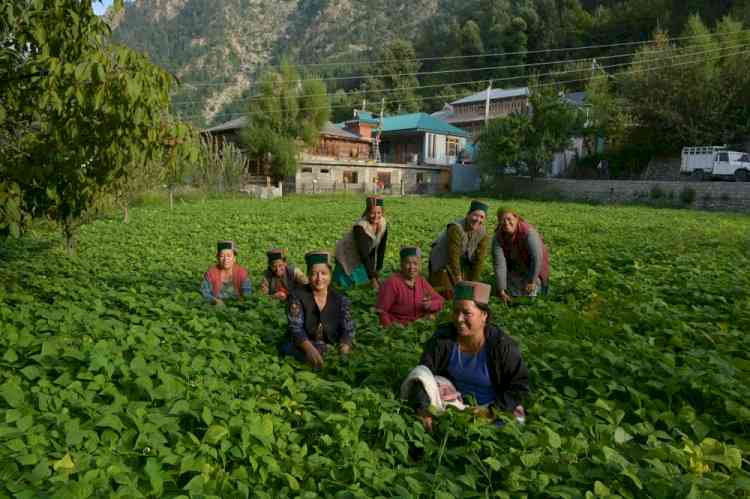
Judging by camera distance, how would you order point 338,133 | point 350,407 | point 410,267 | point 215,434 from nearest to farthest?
point 215,434
point 350,407
point 410,267
point 338,133

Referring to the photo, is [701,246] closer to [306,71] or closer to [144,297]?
[144,297]

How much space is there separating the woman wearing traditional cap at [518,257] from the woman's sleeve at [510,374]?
9.73 ft

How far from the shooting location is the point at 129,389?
3545 millimetres

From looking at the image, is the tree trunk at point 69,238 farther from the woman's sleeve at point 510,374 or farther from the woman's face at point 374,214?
the woman's sleeve at point 510,374

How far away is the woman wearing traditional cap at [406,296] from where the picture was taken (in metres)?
5.93

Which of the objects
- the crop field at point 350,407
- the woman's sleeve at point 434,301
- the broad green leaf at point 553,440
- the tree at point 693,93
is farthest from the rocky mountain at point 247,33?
the broad green leaf at point 553,440

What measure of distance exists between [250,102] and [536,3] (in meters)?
46.3

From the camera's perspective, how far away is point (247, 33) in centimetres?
16262

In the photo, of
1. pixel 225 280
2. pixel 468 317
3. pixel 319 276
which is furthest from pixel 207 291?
pixel 468 317

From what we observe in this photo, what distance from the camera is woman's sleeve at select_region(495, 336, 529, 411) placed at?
3.72m

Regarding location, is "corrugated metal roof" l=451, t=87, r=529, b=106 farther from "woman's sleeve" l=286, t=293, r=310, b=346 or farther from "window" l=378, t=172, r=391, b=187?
"woman's sleeve" l=286, t=293, r=310, b=346

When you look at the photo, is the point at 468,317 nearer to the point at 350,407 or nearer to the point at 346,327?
the point at 350,407

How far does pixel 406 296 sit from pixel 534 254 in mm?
1778

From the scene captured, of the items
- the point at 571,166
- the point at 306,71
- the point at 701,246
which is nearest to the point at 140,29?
the point at 306,71
